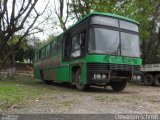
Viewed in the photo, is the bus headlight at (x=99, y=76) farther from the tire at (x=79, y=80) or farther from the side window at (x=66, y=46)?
the side window at (x=66, y=46)

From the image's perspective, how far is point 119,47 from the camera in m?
14.5

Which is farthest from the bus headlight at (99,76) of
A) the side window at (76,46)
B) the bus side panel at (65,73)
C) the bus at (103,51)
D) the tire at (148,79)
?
the tire at (148,79)

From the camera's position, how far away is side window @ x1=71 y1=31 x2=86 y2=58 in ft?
48.5

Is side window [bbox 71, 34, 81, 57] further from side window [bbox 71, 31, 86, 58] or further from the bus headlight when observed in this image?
the bus headlight

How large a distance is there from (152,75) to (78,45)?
445 inches

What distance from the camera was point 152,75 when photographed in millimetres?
25297

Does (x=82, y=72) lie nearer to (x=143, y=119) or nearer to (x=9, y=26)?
(x=143, y=119)

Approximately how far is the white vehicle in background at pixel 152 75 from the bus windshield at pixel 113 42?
10.2m

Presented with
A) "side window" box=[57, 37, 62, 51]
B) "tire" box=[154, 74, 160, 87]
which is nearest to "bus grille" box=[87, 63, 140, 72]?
"side window" box=[57, 37, 62, 51]

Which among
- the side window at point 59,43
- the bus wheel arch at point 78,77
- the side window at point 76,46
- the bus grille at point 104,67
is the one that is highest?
the side window at point 59,43

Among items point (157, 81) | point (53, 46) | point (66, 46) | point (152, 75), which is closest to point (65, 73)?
point (66, 46)

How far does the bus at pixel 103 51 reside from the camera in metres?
13.9

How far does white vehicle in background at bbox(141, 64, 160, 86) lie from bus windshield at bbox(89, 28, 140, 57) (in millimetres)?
10219

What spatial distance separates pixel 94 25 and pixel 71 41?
2.62 metres
